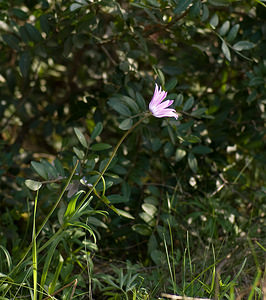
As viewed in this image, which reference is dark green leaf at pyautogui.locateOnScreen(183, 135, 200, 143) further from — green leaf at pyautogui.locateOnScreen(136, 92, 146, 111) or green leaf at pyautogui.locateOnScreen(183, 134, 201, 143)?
green leaf at pyautogui.locateOnScreen(136, 92, 146, 111)

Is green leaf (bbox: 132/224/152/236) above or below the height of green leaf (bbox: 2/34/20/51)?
below

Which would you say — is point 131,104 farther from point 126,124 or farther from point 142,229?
point 142,229

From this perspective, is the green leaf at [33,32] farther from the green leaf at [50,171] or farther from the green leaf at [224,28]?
the green leaf at [224,28]

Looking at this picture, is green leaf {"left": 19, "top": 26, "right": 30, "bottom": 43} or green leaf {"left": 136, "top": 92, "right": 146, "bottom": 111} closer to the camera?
green leaf {"left": 136, "top": 92, "right": 146, "bottom": 111}

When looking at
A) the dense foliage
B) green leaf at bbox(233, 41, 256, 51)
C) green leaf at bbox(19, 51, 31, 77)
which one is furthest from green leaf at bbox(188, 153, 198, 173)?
green leaf at bbox(19, 51, 31, 77)

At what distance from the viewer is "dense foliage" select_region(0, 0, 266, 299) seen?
4.83 feet

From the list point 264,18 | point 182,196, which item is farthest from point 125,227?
point 264,18

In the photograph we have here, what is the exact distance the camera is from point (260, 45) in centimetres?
179

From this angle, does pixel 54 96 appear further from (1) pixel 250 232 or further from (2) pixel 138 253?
(1) pixel 250 232

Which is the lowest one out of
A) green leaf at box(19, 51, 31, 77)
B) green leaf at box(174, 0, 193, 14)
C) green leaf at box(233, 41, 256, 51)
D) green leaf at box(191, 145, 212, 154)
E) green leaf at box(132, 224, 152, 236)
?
green leaf at box(132, 224, 152, 236)

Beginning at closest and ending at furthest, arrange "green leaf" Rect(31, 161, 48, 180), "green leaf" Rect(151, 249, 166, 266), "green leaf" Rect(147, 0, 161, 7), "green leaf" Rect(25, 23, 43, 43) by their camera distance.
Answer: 1. "green leaf" Rect(31, 161, 48, 180)
2. "green leaf" Rect(147, 0, 161, 7)
3. "green leaf" Rect(151, 249, 166, 266)
4. "green leaf" Rect(25, 23, 43, 43)

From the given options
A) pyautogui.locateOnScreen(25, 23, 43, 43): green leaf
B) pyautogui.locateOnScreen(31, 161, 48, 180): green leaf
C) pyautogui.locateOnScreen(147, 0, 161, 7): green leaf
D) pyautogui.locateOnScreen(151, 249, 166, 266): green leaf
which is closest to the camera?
pyautogui.locateOnScreen(31, 161, 48, 180): green leaf

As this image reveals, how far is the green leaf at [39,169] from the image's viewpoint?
1.34 m

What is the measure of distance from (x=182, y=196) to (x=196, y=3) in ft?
2.43
